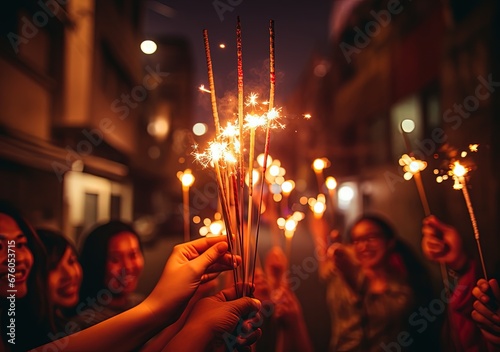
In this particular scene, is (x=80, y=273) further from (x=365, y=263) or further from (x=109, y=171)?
(x=109, y=171)

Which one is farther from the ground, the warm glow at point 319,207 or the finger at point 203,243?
the warm glow at point 319,207

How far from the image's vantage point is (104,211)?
4.72 metres

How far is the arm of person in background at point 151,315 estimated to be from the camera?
199 centimetres

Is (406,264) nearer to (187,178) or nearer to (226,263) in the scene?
(226,263)

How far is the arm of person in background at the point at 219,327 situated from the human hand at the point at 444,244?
4.77ft

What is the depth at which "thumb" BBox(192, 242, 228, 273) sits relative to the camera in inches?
82.7

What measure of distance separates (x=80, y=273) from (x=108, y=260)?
228 mm

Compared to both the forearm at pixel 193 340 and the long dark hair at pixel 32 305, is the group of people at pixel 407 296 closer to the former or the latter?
the forearm at pixel 193 340

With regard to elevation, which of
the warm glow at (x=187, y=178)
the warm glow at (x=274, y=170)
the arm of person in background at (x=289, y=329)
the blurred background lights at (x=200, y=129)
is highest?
the blurred background lights at (x=200, y=129)

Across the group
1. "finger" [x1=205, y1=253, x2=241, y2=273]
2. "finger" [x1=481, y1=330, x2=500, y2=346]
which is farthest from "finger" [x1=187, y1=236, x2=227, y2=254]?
"finger" [x1=481, y1=330, x2=500, y2=346]

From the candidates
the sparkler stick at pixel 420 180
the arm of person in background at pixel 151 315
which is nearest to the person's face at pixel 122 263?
the arm of person in background at pixel 151 315

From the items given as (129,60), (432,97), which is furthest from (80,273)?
(432,97)

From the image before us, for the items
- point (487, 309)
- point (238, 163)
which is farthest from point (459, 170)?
point (238, 163)

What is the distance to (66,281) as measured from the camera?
2713mm
